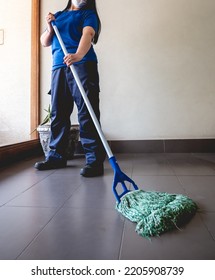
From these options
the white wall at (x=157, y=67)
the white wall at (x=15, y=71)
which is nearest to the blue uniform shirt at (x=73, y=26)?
the white wall at (x=157, y=67)

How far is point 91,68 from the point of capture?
1262 millimetres

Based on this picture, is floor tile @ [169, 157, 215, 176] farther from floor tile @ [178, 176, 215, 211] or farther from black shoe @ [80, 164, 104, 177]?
black shoe @ [80, 164, 104, 177]

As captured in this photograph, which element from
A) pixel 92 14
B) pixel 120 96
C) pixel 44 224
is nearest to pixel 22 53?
pixel 120 96

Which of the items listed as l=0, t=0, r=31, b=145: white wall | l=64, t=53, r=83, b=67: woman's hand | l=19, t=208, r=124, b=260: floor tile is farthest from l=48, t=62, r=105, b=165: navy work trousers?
l=0, t=0, r=31, b=145: white wall

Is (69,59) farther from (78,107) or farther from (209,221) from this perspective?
(209,221)

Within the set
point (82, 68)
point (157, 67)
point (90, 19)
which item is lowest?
point (82, 68)

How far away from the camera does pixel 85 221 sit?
68 cm

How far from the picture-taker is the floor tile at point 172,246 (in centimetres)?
50

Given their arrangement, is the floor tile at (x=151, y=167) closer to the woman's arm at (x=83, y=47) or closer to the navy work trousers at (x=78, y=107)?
the navy work trousers at (x=78, y=107)

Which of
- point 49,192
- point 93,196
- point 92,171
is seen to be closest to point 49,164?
point 92,171

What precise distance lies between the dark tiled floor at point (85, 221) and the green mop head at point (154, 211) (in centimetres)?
2

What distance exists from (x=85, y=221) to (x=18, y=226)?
0.61 feet

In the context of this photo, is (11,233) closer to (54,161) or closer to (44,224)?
(44,224)

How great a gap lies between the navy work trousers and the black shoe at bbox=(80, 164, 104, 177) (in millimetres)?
28
